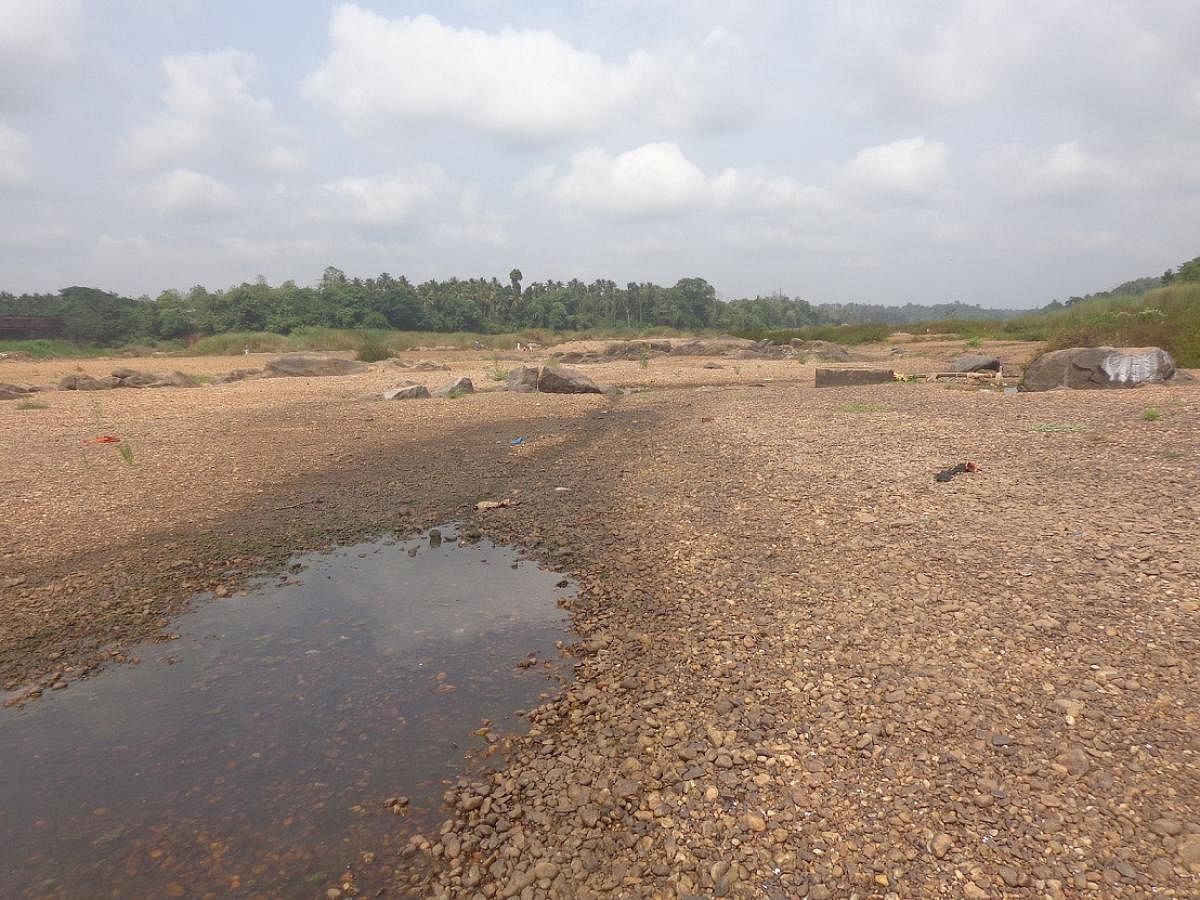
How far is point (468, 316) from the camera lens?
2977 inches

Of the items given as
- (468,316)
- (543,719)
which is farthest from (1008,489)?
(468,316)

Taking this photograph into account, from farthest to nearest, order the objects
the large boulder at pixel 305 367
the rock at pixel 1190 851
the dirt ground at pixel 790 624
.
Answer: the large boulder at pixel 305 367 < the dirt ground at pixel 790 624 < the rock at pixel 1190 851

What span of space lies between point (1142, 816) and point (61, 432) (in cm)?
1705

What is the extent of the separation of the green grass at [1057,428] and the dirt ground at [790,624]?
12 centimetres

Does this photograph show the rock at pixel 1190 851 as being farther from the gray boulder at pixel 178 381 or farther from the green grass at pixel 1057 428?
the gray boulder at pixel 178 381

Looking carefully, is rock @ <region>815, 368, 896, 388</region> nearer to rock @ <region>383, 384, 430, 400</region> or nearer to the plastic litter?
the plastic litter

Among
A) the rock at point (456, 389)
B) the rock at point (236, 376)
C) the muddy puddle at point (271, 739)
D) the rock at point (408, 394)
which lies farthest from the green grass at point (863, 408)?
the rock at point (236, 376)

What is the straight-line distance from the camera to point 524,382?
21094 mm

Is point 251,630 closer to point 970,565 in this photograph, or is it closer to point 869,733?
point 869,733

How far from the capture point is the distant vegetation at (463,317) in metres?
26.4

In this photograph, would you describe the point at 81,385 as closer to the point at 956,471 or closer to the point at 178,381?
the point at 178,381

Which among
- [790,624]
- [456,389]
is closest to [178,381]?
[456,389]

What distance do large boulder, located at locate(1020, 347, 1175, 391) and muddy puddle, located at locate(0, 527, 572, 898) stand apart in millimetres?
14336

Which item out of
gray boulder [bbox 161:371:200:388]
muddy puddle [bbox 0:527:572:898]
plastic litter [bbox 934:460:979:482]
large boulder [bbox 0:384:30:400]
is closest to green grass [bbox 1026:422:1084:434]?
plastic litter [bbox 934:460:979:482]
